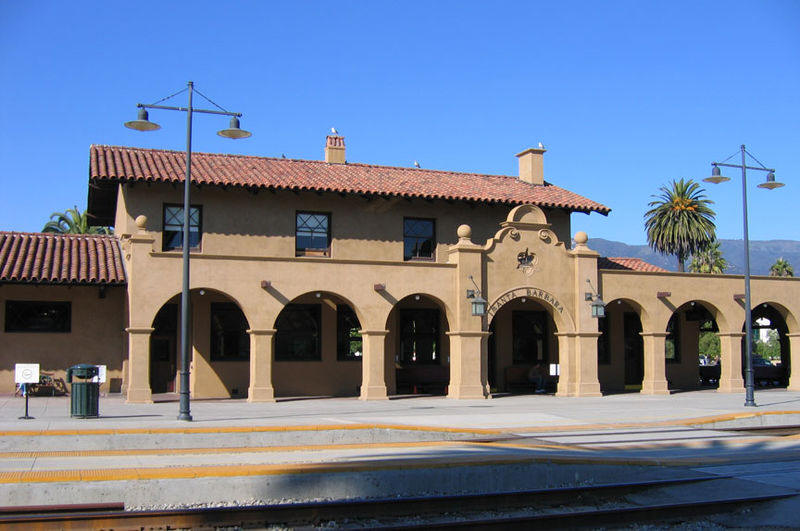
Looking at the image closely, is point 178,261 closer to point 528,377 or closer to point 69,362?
point 69,362

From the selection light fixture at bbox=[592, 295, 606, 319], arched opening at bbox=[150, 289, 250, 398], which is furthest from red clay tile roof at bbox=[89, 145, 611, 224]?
light fixture at bbox=[592, 295, 606, 319]

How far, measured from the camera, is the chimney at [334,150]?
31234 mm

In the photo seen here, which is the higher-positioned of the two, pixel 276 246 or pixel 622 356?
pixel 276 246

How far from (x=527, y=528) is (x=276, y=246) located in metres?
18.7

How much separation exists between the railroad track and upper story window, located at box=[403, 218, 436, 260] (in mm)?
17937

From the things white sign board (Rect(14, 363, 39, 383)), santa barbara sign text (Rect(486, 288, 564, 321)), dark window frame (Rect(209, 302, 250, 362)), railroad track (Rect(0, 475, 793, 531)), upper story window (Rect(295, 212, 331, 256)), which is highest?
upper story window (Rect(295, 212, 331, 256))

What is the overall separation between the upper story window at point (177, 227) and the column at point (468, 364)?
8.56 m

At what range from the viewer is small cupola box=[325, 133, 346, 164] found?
3123cm

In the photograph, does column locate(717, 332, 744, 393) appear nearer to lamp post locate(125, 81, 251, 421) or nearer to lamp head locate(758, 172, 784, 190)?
lamp head locate(758, 172, 784, 190)

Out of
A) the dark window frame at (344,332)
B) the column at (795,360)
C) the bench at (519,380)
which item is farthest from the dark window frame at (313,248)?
the column at (795,360)

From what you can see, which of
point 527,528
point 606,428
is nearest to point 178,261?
point 606,428

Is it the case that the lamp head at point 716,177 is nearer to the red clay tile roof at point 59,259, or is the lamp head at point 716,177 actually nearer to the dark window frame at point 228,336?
the dark window frame at point 228,336

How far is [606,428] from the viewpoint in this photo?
1884 centimetres

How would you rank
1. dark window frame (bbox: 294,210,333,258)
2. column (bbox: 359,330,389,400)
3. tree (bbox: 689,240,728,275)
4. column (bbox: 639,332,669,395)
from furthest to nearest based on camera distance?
tree (bbox: 689,240,728,275)
column (bbox: 639,332,669,395)
dark window frame (bbox: 294,210,333,258)
column (bbox: 359,330,389,400)
